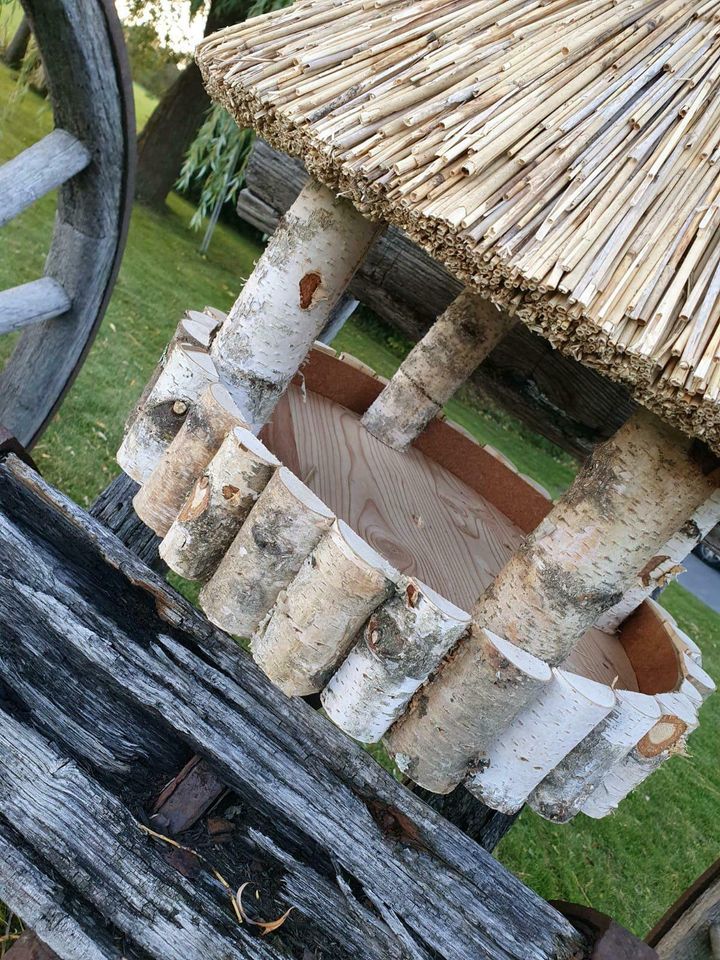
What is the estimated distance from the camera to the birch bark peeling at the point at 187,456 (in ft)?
3.91

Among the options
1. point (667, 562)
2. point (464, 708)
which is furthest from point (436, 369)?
point (464, 708)

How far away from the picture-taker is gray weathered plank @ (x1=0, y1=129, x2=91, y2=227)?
1.81 m

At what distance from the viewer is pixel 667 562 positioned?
150 cm

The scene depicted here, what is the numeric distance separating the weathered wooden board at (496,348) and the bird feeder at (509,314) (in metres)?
0.84

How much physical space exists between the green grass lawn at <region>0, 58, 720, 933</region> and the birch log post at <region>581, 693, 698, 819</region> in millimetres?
145

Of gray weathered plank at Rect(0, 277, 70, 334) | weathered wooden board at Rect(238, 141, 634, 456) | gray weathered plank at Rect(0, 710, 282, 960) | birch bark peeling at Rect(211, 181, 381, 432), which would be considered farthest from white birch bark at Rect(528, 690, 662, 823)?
gray weathered plank at Rect(0, 277, 70, 334)

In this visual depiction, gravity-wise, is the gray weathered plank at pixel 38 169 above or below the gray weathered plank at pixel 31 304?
above

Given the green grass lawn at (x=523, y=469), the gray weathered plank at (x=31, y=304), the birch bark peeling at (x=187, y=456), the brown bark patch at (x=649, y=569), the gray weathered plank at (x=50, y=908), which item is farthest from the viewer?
the green grass lawn at (x=523, y=469)

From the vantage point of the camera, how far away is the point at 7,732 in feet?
4.95

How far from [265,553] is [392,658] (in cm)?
23

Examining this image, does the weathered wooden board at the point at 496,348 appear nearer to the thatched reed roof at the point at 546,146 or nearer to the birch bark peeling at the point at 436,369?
the birch bark peeling at the point at 436,369

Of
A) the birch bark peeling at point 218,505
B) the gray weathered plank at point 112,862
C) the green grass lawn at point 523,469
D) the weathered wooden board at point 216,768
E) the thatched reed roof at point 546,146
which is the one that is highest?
the thatched reed roof at point 546,146

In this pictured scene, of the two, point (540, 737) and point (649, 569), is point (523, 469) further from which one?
point (540, 737)

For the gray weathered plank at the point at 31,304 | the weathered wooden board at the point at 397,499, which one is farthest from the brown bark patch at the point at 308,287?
the gray weathered plank at the point at 31,304
